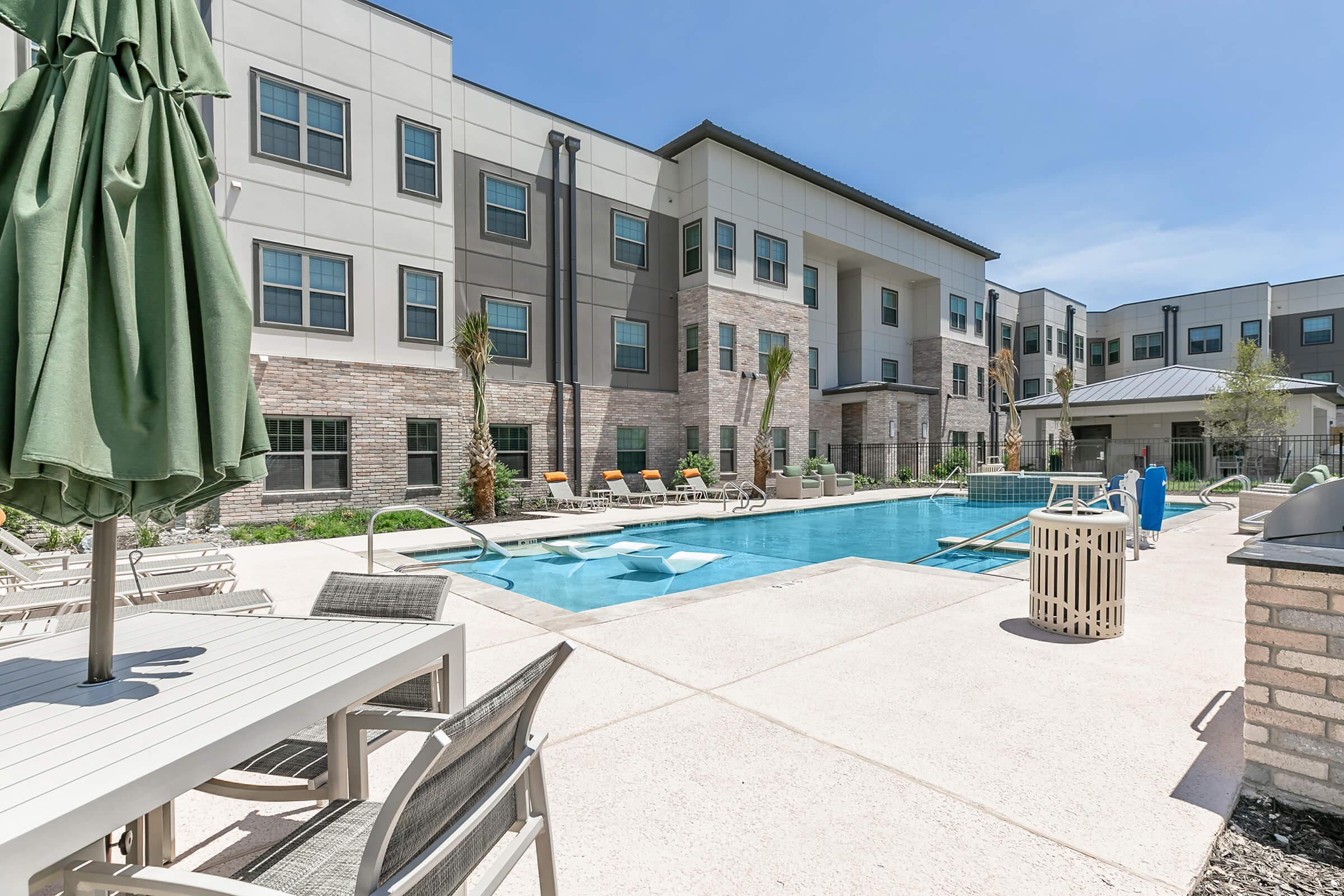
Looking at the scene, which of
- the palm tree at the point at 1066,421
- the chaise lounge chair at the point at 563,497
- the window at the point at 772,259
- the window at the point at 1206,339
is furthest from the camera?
the window at the point at 1206,339

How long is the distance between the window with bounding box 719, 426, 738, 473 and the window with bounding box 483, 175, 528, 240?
8.32 m

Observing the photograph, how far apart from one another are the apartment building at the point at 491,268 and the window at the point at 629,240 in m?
0.08

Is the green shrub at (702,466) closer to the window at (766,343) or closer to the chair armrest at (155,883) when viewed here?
the window at (766,343)

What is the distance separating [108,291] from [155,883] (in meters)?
1.52

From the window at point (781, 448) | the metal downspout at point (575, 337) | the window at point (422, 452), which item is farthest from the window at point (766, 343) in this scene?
the window at point (422, 452)

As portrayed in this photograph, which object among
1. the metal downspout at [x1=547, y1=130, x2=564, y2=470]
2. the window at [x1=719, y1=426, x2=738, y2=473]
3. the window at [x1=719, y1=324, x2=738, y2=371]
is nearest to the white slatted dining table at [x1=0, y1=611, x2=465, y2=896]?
the metal downspout at [x1=547, y1=130, x2=564, y2=470]

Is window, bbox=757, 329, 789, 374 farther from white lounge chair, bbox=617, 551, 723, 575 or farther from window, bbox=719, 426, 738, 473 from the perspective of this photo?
white lounge chair, bbox=617, 551, 723, 575

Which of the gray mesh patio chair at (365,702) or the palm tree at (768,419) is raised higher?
the palm tree at (768,419)

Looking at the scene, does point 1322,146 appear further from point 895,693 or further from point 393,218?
point 393,218

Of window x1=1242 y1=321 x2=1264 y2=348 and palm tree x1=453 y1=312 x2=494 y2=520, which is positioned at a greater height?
window x1=1242 y1=321 x2=1264 y2=348

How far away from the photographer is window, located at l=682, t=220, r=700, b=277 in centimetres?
2022

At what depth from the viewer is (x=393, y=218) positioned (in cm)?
1507

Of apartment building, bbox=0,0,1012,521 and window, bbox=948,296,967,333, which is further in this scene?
window, bbox=948,296,967,333

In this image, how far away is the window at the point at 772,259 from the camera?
2155 centimetres
